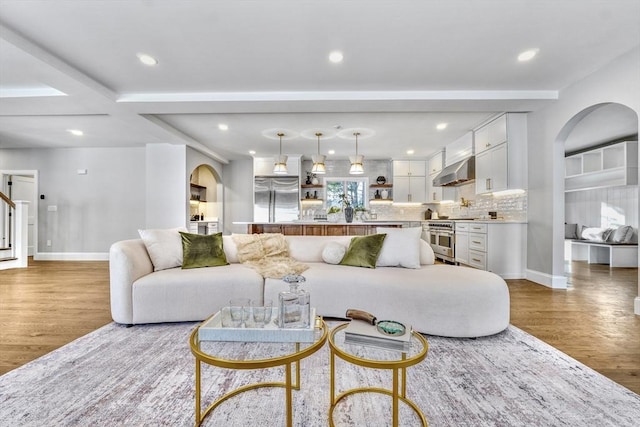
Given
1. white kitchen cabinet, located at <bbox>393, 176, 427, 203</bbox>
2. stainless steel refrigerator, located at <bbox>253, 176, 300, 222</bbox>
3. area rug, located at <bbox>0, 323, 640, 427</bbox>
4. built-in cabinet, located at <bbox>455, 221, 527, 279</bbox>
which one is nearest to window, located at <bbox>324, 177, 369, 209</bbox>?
white kitchen cabinet, located at <bbox>393, 176, 427, 203</bbox>

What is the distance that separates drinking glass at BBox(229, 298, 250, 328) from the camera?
58.5 inches

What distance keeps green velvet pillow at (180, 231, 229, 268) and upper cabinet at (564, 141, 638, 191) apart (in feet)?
24.2

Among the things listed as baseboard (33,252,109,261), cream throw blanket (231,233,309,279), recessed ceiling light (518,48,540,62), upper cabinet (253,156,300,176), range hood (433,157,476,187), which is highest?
recessed ceiling light (518,48,540,62)

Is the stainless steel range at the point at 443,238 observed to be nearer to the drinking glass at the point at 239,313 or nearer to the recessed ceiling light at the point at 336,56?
the recessed ceiling light at the point at 336,56

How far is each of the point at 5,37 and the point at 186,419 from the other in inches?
136

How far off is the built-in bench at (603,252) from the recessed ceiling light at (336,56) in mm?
6364

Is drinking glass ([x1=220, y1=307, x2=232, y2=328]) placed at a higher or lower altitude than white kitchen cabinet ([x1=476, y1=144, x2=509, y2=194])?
lower

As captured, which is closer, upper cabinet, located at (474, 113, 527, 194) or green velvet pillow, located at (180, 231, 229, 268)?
green velvet pillow, located at (180, 231, 229, 268)

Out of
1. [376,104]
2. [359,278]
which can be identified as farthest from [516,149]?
[359,278]

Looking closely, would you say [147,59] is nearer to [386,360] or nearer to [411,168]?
[386,360]

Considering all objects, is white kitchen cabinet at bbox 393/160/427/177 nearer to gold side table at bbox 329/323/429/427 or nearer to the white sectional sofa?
the white sectional sofa

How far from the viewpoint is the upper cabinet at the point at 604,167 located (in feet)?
18.4

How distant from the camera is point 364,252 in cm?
295

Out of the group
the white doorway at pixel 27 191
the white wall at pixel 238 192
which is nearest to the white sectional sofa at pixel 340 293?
the white wall at pixel 238 192
